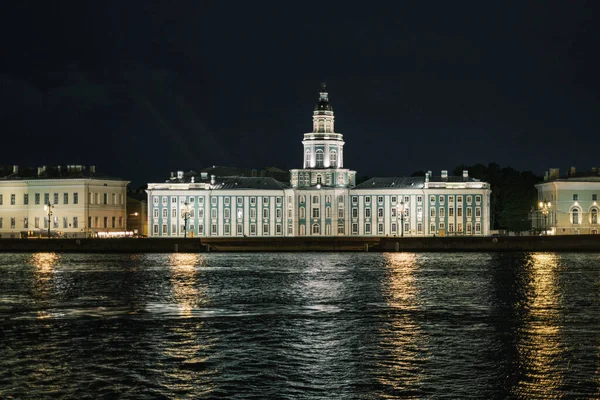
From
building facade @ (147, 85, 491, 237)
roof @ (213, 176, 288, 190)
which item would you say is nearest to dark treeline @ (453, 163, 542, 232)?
building facade @ (147, 85, 491, 237)

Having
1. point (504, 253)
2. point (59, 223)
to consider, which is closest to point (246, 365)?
point (504, 253)

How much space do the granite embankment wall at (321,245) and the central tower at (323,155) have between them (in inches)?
1018

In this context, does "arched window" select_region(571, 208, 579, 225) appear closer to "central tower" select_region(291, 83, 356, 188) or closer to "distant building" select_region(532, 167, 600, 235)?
"distant building" select_region(532, 167, 600, 235)

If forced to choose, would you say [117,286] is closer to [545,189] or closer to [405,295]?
[405,295]

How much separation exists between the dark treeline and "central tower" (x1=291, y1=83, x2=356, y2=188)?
579 inches

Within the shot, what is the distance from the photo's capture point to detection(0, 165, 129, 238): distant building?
95.4 m

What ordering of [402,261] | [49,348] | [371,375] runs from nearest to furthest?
[371,375]
[49,348]
[402,261]

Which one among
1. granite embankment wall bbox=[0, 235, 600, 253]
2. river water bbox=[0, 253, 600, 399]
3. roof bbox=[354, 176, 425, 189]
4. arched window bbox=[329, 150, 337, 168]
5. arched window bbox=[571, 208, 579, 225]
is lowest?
river water bbox=[0, 253, 600, 399]

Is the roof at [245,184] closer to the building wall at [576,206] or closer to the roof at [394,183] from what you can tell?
the roof at [394,183]

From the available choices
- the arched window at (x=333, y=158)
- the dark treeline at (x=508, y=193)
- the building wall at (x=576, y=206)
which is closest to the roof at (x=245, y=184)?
the arched window at (x=333, y=158)

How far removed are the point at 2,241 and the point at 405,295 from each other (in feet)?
165

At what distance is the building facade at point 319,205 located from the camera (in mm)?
100688

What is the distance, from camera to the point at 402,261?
5903 centimetres

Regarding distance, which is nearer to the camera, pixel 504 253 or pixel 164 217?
pixel 504 253
